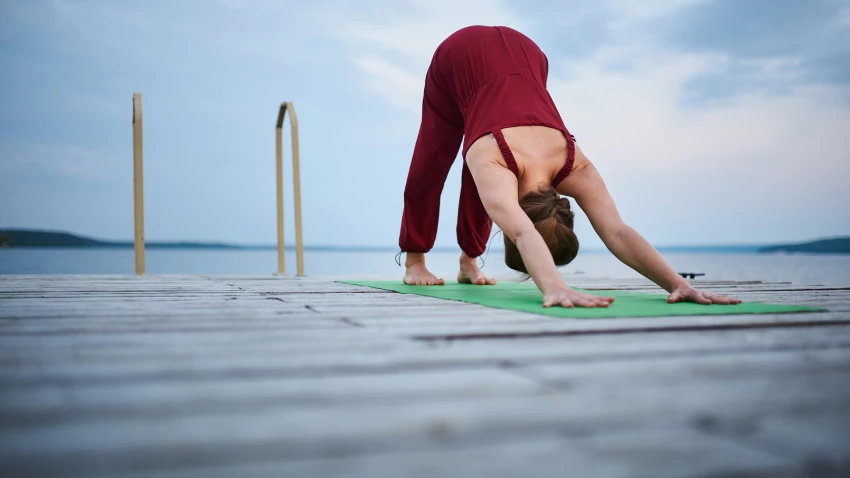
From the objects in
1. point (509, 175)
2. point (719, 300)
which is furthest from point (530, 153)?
point (719, 300)

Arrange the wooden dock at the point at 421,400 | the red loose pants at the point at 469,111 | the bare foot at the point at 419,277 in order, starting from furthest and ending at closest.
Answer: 1. the bare foot at the point at 419,277
2. the red loose pants at the point at 469,111
3. the wooden dock at the point at 421,400

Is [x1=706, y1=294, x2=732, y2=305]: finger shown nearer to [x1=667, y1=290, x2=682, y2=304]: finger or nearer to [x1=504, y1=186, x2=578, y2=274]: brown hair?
[x1=667, y1=290, x2=682, y2=304]: finger

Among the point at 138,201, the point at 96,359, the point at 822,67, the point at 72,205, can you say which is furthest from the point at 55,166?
the point at 96,359

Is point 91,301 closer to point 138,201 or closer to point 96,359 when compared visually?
point 96,359

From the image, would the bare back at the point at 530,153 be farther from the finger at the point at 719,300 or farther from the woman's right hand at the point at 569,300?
the finger at the point at 719,300

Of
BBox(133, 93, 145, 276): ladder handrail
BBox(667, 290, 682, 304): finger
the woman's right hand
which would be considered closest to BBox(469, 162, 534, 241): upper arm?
the woman's right hand

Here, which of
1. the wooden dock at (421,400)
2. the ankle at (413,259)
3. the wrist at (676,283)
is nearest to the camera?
the wooden dock at (421,400)

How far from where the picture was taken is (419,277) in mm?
3111

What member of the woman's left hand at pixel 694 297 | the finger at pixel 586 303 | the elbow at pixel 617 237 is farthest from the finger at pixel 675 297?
the finger at pixel 586 303

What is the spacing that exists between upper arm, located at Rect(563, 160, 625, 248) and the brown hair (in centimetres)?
8

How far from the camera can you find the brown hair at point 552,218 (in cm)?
222

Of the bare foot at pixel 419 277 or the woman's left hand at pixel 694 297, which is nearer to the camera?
the woman's left hand at pixel 694 297

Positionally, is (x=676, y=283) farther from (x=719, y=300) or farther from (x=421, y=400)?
(x=421, y=400)

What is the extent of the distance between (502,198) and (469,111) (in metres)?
0.73
